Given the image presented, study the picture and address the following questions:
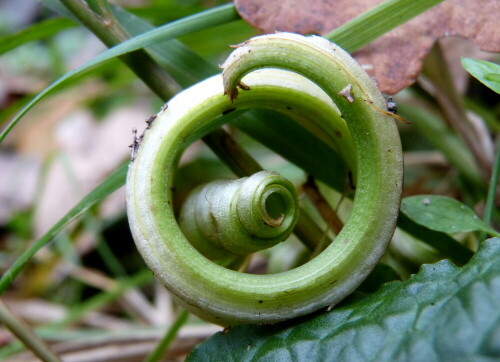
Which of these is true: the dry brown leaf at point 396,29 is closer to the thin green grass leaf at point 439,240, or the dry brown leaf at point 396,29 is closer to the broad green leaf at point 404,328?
the thin green grass leaf at point 439,240

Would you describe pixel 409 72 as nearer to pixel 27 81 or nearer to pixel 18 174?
pixel 18 174

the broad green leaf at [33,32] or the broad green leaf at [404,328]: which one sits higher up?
the broad green leaf at [33,32]

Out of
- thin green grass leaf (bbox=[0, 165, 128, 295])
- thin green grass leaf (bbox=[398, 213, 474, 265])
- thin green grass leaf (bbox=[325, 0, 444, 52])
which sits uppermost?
thin green grass leaf (bbox=[0, 165, 128, 295])

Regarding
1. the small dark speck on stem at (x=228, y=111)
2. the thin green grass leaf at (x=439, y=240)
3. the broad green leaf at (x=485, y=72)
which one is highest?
the small dark speck on stem at (x=228, y=111)

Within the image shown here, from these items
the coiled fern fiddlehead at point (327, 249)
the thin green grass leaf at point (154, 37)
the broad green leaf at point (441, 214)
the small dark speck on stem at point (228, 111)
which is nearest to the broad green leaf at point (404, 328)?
the coiled fern fiddlehead at point (327, 249)

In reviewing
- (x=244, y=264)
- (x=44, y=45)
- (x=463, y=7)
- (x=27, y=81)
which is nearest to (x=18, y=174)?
(x=27, y=81)

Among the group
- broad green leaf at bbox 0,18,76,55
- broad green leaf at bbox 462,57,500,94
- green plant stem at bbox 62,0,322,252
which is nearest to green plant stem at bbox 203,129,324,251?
green plant stem at bbox 62,0,322,252

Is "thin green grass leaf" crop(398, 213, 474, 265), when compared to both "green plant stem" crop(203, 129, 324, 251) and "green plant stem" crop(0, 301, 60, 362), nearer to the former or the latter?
"green plant stem" crop(203, 129, 324, 251)
